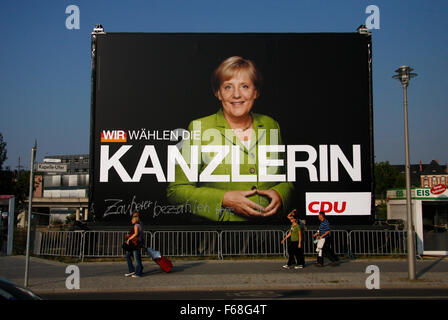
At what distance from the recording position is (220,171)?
1769 cm

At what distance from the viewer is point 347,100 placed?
60.2 feet

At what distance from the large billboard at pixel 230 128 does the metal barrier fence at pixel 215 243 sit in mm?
619

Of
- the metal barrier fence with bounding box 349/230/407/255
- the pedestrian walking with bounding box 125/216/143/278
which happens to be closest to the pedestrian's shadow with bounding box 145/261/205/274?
the pedestrian walking with bounding box 125/216/143/278

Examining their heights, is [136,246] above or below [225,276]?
above

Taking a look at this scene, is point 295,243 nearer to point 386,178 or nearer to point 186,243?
point 186,243

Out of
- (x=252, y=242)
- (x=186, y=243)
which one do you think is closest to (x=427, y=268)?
(x=252, y=242)

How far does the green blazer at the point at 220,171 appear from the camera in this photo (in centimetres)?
1759

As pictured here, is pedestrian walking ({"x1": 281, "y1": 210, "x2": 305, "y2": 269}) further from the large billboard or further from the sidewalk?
the large billboard

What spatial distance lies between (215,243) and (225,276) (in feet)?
15.5

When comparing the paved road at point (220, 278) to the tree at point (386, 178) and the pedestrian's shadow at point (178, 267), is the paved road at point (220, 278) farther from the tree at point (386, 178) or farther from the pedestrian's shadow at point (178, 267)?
the tree at point (386, 178)

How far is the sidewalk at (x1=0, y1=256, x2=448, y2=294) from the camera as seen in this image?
11.1m

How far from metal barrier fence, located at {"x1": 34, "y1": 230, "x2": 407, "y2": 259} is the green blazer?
86cm

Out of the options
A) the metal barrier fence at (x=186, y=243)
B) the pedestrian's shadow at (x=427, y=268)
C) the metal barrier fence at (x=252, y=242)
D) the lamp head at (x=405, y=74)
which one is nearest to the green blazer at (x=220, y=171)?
the metal barrier fence at (x=252, y=242)

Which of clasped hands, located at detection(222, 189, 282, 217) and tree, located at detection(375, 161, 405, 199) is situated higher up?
tree, located at detection(375, 161, 405, 199)
